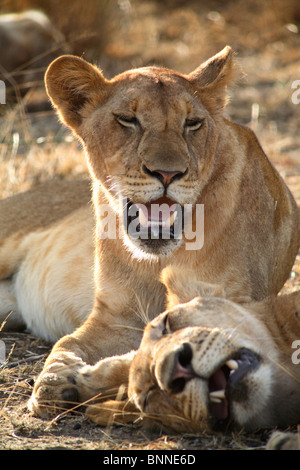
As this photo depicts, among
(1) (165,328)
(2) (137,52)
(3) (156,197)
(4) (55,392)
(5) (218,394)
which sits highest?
(2) (137,52)

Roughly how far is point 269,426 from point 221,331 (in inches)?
15.8

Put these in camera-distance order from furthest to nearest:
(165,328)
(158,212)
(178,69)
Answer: (178,69), (158,212), (165,328)

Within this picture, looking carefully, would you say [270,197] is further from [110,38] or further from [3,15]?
[110,38]

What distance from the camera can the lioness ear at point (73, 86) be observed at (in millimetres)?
3809

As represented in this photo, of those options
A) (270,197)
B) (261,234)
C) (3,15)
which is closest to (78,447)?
(261,234)

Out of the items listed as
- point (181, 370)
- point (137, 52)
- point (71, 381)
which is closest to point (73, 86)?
point (71, 381)

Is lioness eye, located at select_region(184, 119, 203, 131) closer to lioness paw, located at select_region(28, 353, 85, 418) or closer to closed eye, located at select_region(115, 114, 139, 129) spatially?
closed eye, located at select_region(115, 114, 139, 129)

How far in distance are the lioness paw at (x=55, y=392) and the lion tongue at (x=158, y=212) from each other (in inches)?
28.7

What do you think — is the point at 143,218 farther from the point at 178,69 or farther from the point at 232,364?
the point at 178,69

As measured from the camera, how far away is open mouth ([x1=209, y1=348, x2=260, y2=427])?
2592mm

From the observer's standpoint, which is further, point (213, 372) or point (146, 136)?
point (146, 136)

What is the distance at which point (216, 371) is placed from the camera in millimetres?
2613

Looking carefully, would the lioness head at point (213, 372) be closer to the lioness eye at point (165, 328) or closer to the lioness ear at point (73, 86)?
the lioness eye at point (165, 328)

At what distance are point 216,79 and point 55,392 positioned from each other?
1.74 metres
